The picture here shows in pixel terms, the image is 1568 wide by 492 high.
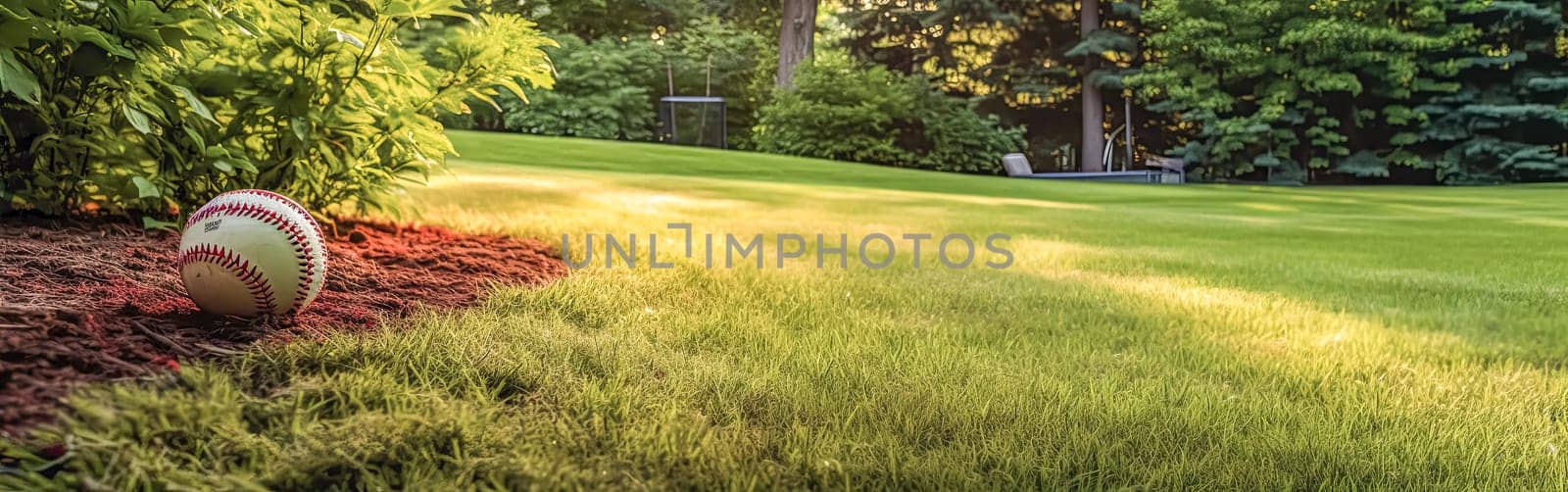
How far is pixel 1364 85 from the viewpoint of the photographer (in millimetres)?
18234

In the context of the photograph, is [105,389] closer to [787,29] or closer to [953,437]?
[953,437]

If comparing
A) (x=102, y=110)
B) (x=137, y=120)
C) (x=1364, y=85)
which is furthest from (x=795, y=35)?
(x=137, y=120)

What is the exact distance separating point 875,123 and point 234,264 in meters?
15.7

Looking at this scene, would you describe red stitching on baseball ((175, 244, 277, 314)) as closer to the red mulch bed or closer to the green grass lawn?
the red mulch bed

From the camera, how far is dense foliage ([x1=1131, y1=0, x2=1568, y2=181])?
15852 mm

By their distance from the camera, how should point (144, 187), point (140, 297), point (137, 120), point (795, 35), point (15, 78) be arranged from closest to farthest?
point (140, 297), point (15, 78), point (137, 120), point (144, 187), point (795, 35)

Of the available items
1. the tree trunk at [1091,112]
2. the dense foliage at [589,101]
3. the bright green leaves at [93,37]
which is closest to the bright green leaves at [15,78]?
the bright green leaves at [93,37]

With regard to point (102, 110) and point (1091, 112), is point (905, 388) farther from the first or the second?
point (1091, 112)

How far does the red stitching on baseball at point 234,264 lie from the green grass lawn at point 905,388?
0.91 feet

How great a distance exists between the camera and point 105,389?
68.0 inches

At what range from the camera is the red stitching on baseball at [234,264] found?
2.22 m

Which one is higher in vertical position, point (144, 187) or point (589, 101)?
point (589, 101)

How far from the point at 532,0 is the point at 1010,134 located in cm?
1180

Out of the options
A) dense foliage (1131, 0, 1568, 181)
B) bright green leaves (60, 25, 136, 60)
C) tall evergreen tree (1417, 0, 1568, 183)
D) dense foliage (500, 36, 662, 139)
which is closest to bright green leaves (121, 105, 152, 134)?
bright green leaves (60, 25, 136, 60)
